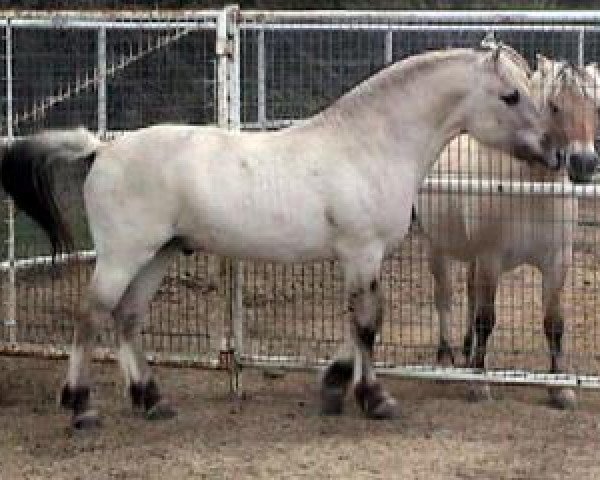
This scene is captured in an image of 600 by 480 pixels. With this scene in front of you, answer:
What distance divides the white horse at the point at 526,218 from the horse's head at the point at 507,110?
0.32 ft

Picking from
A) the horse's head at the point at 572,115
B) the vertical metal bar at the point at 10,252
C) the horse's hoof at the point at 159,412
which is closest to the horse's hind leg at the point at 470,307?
the horse's head at the point at 572,115

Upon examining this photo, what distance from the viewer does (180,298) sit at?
27.2ft

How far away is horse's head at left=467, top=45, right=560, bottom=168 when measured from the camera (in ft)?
18.7

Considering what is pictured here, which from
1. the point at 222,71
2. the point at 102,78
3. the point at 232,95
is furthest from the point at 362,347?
the point at 102,78

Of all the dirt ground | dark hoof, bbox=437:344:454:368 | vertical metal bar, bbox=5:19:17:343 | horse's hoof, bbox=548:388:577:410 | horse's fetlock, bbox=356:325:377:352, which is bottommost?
the dirt ground

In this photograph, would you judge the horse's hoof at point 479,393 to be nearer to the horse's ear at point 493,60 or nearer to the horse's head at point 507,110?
the horse's head at point 507,110

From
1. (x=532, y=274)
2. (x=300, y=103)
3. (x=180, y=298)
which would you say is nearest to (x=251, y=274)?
(x=180, y=298)

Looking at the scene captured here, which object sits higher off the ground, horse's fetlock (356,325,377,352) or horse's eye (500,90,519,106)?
horse's eye (500,90,519,106)

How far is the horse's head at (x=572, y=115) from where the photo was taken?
18.6 feet

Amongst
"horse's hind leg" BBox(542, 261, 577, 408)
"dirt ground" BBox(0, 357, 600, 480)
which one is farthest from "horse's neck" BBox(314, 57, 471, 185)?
"dirt ground" BBox(0, 357, 600, 480)

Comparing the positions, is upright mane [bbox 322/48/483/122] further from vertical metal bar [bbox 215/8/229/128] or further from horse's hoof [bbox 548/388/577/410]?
horse's hoof [bbox 548/388/577/410]

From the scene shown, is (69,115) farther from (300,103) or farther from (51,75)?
(300,103)

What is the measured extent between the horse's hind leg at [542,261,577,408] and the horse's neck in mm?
839

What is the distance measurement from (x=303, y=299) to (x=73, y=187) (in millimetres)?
1912
